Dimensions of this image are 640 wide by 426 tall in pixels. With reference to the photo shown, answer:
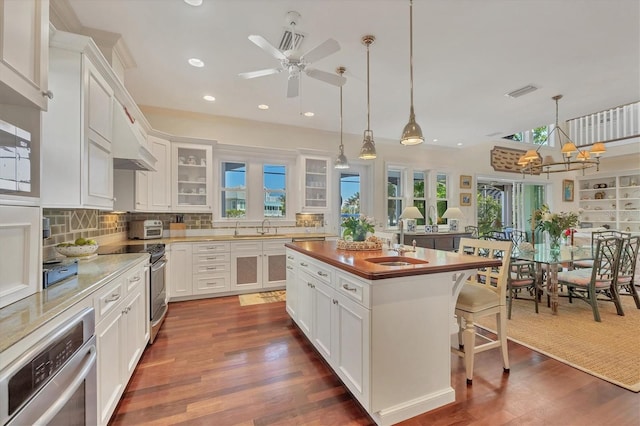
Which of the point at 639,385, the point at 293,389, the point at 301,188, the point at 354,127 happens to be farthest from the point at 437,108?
the point at 293,389

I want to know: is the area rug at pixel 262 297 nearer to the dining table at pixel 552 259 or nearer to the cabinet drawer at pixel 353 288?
the cabinet drawer at pixel 353 288

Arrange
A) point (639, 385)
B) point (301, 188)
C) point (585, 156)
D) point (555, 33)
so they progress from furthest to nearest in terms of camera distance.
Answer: point (301, 188) < point (585, 156) < point (555, 33) < point (639, 385)

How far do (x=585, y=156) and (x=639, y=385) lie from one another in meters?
3.26

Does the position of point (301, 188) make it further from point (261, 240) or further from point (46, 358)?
point (46, 358)

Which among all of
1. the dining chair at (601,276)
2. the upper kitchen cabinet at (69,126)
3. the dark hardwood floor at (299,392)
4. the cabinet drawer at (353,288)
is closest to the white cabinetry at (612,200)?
the dining chair at (601,276)

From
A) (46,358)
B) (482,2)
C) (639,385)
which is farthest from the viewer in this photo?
(482,2)

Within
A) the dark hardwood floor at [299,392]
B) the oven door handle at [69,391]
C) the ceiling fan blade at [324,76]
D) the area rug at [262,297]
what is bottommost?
the dark hardwood floor at [299,392]

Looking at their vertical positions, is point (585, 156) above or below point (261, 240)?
above

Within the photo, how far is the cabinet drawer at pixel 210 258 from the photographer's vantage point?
→ 13.3ft

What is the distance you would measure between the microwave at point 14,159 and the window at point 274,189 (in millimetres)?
3852

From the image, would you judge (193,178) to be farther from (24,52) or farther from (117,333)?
(24,52)

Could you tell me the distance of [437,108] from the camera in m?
4.37

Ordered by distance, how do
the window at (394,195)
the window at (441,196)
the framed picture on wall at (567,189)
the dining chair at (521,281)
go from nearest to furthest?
the dining chair at (521,281) → the window at (394,195) → the window at (441,196) → the framed picture on wall at (567,189)

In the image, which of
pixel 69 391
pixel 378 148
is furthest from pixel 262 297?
pixel 378 148
